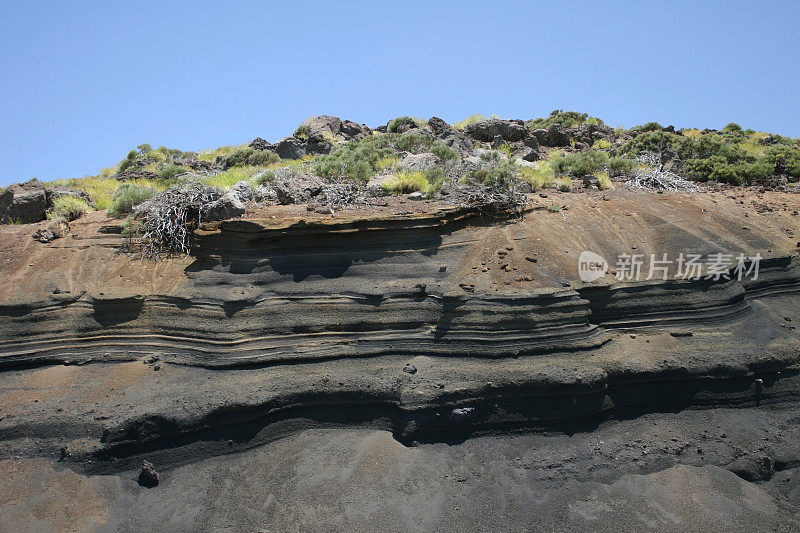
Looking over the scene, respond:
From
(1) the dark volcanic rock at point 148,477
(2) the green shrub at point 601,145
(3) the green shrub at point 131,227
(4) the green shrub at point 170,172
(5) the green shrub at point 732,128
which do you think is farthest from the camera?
(5) the green shrub at point 732,128

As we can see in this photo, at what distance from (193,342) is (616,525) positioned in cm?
552

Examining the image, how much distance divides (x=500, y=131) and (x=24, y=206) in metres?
12.3

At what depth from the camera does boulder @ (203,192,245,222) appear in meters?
8.09

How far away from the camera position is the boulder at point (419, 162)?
1091 cm

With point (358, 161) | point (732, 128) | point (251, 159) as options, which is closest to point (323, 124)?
point (251, 159)

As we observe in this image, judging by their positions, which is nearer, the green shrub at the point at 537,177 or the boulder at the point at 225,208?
the boulder at the point at 225,208

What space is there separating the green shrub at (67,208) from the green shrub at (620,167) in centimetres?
Result: 1102

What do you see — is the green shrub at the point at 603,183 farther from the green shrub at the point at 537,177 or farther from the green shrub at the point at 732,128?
the green shrub at the point at 732,128

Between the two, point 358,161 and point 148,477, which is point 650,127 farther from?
point 148,477

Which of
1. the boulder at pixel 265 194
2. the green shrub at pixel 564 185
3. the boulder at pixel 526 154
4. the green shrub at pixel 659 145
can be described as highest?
the green shrub at pixel 659 145

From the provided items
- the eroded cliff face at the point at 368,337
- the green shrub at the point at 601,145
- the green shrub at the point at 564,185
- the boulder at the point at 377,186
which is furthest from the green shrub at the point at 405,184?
the green shrub at the point at 601,145

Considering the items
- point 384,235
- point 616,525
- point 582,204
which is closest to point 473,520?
point 616,525

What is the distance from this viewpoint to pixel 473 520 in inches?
205

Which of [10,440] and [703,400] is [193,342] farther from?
[703,400]
